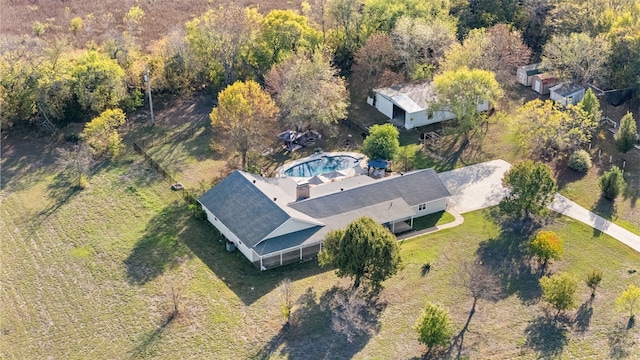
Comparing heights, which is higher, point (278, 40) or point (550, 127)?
point (278, 40)

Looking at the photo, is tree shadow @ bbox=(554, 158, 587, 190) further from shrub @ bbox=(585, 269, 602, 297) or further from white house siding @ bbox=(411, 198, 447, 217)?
shrub @ bbox=(585, 269, 602, 297)

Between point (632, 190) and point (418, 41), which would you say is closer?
point (632, 190)

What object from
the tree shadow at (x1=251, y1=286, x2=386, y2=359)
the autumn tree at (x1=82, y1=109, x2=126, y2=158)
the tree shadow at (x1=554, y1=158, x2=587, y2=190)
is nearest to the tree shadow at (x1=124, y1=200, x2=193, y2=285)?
the tree shadow at (x1=251, y1=286, x2=386, y2=359)

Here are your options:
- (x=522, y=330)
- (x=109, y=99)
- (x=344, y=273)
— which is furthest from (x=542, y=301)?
(x=109, y=99)

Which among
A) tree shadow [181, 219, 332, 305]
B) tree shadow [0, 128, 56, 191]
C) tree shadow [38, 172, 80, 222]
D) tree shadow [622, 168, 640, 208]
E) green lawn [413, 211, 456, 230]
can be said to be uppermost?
tree shadow [0, 128, 56, 191]

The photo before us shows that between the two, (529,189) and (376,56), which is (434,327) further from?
(376,56)

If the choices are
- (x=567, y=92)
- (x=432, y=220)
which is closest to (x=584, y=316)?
(x=432, y=220)
